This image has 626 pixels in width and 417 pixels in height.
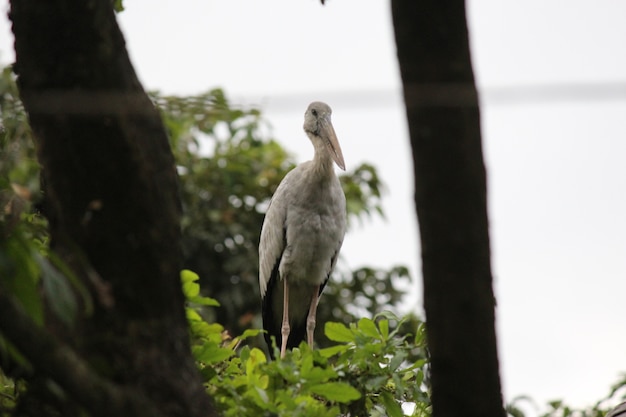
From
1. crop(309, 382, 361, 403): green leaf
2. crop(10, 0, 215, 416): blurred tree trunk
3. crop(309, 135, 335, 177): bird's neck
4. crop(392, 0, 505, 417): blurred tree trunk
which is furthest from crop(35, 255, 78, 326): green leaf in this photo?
crop(309, 135, 335, 177): bird's neck

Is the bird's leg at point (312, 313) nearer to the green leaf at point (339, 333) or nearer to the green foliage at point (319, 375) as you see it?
the green foliage at point (319, 375)

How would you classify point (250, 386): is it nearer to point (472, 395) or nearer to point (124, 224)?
point (124, 224)

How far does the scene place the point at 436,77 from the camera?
2.12 metres

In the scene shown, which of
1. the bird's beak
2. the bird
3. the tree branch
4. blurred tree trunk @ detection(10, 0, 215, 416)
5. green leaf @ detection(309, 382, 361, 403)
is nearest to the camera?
the tree branch

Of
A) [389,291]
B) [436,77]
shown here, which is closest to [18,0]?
[436,77]

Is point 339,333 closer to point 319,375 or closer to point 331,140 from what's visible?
point 319,375

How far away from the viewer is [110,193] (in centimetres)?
254

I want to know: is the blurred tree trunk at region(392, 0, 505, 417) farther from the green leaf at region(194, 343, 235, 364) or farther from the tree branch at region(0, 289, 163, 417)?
the green leaf at region(194, 343, 235, 364)

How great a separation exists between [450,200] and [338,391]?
3.68 feet

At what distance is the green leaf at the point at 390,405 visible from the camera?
148 inches

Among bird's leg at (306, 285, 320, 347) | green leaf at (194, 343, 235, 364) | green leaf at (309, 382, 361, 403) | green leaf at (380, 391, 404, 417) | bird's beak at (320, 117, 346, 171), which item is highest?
bird's beak at (320, 117, 346, 171)

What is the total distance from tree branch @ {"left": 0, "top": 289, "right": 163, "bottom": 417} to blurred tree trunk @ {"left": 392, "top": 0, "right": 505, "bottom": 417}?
2.20ft

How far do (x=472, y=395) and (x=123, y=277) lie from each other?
2.78ft

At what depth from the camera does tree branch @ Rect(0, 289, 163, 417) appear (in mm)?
1973
